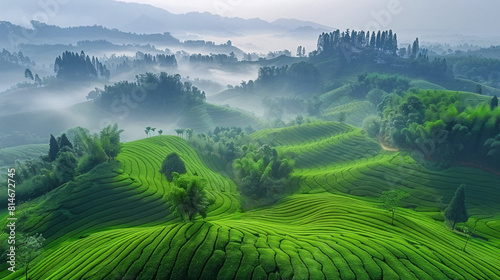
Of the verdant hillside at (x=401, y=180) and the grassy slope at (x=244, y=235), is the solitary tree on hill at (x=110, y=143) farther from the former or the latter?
the verdant hillside at (x=401, y=180)

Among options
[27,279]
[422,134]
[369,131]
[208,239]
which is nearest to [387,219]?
[208,239]

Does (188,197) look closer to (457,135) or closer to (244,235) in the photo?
(244,235)

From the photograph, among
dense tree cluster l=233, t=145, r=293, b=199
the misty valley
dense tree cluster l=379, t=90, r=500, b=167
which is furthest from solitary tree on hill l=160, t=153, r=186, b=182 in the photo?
dense tree cluster l=379, t=90, r=500, b=167

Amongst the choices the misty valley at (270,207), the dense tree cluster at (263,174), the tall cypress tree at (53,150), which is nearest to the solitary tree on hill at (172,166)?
the misty valley at (270,207)

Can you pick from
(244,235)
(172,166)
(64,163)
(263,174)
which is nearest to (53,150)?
(64,163)

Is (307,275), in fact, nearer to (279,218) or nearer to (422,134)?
(279,218)

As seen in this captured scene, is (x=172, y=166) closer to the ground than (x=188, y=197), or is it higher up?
closer to the ground

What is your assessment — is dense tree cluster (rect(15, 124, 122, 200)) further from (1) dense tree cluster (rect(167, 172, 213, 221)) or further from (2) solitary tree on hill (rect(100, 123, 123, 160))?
(1) dense tree cluster (rect(167, 172, 213, 221))
